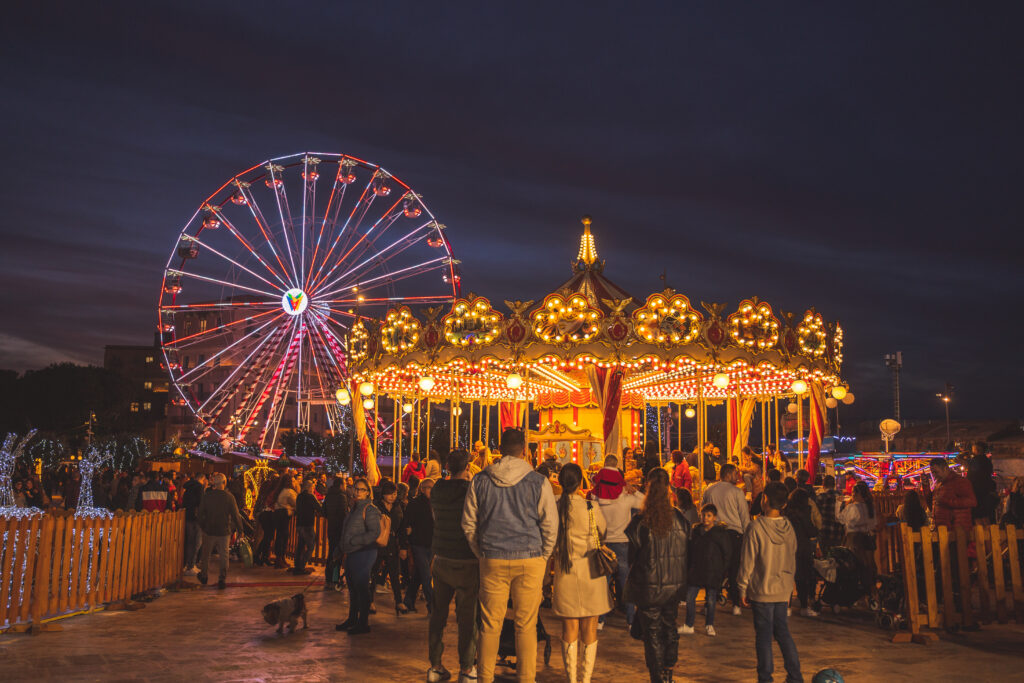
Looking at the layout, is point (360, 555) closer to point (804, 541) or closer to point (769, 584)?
point (769, 584)

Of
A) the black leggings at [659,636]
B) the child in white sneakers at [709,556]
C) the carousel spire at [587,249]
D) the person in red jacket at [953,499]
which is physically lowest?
the black leggings at [659,636]

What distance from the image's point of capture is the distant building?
84125 millimetres

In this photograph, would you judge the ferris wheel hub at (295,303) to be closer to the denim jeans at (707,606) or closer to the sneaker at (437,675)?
the denim jeans at (707,606)

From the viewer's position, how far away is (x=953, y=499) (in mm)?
10125

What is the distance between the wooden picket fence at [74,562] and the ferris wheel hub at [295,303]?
18718 millimetres

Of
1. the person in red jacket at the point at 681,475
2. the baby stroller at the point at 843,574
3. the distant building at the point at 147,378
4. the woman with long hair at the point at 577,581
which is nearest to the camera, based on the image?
the woman with long hair at the point at 577,581

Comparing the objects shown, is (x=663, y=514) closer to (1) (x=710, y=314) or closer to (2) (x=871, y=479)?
(1) (x=710, y=314)

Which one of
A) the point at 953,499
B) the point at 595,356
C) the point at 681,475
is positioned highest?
the point at 595,356

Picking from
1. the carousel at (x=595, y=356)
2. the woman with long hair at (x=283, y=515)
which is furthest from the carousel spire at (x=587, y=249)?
the woman with long hair at (x=283, y=515)

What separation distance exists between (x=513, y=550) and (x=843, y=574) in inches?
217

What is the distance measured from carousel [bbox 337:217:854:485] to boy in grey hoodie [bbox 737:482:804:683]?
357 inches

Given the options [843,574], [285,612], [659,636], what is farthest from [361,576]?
[843,574]

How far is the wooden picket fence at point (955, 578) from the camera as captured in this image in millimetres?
8812

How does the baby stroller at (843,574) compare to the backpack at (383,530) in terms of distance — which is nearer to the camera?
the backpack at (383,530)
